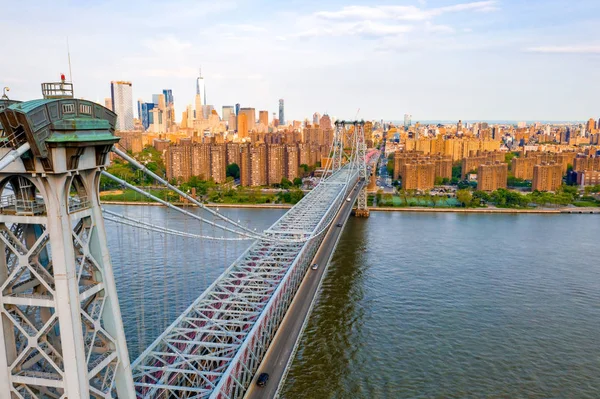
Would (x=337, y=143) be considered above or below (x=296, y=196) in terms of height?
A: above

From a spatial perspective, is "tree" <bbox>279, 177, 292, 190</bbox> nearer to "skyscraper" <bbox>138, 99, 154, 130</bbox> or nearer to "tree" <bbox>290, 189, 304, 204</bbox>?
"tree" <bbox>290, 189, 304, 204</bbox>

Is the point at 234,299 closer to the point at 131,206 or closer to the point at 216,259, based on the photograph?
the point at 216,259

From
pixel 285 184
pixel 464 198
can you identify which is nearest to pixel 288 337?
pixel 464 198

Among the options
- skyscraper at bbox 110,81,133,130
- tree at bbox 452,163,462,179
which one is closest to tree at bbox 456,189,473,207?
tree at bbox 452,163,462,179

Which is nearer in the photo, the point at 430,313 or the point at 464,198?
the point at 430,313

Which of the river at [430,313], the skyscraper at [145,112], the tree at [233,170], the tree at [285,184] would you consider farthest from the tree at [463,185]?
the skyscraper at [145,112]

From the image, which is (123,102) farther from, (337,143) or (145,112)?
(337,143)
